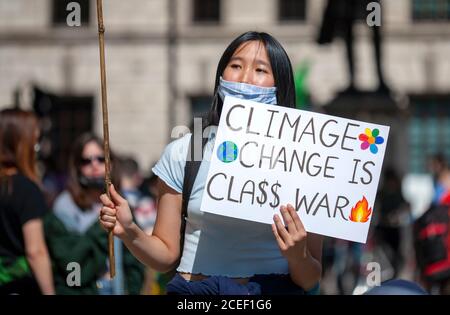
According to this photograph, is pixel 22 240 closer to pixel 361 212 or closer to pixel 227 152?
pixel 227 152

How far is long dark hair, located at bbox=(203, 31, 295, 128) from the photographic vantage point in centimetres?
345

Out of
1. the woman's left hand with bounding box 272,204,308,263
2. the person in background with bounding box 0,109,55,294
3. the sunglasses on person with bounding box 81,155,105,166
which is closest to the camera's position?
the woman's left hand with bounding box 272,204,308,263

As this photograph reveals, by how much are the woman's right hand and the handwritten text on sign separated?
0.83ft

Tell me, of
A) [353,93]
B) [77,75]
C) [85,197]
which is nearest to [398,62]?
[77,75]

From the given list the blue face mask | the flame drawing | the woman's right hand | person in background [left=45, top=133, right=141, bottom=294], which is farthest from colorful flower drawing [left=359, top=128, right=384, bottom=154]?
person in background [left=45, top=133, right=141, bottom=294]

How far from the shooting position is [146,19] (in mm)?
24594

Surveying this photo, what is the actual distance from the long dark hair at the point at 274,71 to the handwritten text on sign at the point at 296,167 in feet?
0.42

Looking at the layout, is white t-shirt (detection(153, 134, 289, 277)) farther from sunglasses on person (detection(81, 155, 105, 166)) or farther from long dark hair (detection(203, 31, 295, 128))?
sunglasses on person (detection(81, 155, 105, 166))

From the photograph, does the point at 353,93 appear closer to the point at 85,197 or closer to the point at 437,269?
the point at 437,269

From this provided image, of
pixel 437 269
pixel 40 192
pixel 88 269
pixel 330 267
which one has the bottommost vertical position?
pixel 330 267

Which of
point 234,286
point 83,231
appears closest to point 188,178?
point 234,286

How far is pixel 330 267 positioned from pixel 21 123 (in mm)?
8740

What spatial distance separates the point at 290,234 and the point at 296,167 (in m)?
0.27

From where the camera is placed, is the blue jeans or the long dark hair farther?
the long dark hair
